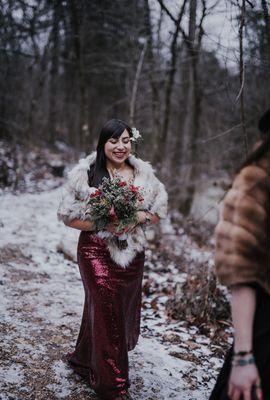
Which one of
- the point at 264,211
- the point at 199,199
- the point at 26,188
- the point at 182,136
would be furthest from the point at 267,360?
the point at 182,136

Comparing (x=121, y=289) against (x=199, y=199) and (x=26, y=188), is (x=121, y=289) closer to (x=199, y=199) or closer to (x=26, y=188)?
(x=26, y=188)

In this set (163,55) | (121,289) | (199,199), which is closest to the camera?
(121,289)

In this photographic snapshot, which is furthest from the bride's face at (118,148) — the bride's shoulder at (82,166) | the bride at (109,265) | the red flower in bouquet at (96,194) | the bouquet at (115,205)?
the red flower in bouquet at (96,194)

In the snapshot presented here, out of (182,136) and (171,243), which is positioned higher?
(182,136)

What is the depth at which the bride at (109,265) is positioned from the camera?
3311 mm

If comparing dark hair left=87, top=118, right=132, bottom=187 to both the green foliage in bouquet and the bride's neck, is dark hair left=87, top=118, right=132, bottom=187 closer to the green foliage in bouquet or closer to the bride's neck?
the bride's neck

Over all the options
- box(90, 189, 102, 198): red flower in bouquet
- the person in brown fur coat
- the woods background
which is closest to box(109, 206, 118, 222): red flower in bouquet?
box(90, 189, 102, 198): red flower in bouquet

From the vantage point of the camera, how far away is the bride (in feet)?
10.9

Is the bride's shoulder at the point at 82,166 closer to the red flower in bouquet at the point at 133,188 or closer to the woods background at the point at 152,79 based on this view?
the red flower in bouquet at the point at 133,188

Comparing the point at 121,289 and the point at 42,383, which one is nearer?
the point at 121,289

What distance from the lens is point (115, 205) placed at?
3.34 m

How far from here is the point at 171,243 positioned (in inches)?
378

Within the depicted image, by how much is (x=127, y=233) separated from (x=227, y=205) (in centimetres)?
187

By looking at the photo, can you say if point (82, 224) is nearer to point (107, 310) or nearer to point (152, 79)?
point (107, 310)
